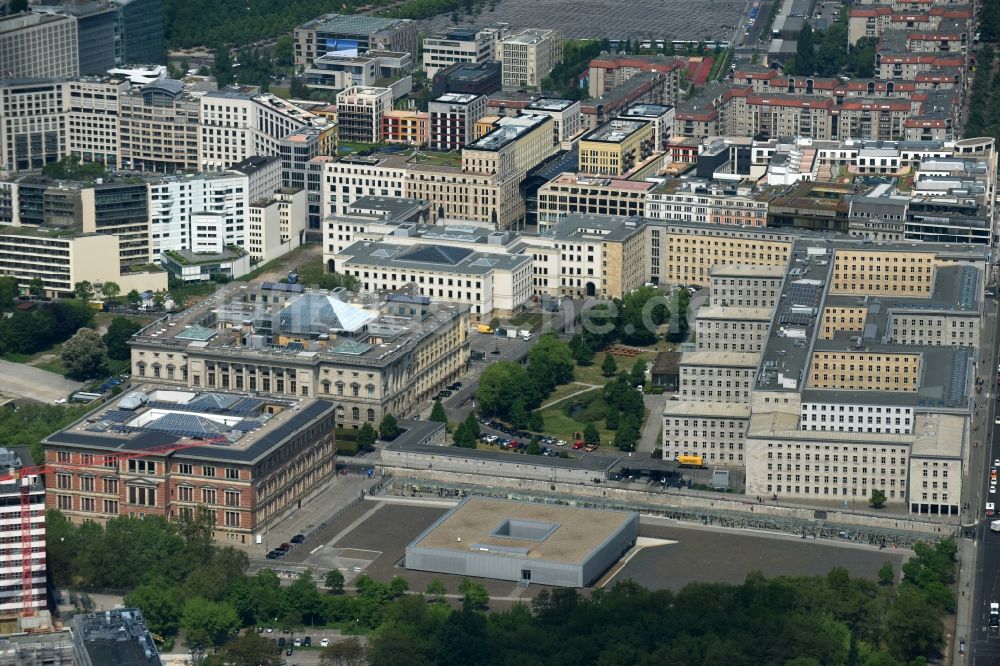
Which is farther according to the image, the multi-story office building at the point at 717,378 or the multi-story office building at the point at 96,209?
the multi-story office building at the point at 96,209

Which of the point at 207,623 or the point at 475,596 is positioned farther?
the point at 475,596

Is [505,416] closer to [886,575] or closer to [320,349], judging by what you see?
[320,349]

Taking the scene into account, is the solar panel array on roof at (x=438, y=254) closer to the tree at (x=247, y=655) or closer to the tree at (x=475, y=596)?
the tree at (x=475, y=596)

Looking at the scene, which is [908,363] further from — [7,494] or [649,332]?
[7,494]

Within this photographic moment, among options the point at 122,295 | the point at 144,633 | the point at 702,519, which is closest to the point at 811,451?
the point at 702,519

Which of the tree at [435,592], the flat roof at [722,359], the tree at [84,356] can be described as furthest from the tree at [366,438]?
the tree at [435,592]

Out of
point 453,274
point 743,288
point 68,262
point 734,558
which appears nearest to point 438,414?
point 453,274
